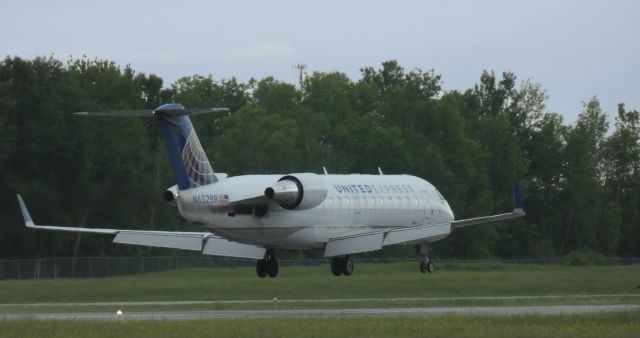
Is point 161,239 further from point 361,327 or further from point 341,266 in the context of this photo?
point 361,327

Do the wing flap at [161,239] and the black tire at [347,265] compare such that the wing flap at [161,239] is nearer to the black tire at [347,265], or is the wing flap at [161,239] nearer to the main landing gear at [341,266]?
the main landing gear at [341,266]

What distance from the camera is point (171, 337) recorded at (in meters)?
36.6

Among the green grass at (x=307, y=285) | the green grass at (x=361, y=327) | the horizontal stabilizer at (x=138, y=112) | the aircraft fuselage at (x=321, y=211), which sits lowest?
the green grass at (x=361, y=327)

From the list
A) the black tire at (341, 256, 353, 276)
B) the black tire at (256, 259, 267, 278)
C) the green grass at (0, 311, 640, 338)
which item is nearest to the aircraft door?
the black tire at (341, 256, 353, 276)

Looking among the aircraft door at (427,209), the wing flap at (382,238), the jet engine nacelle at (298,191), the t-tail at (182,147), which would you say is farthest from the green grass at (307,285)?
the t-tail at (182,147)

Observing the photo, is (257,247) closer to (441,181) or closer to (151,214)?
(151,214)

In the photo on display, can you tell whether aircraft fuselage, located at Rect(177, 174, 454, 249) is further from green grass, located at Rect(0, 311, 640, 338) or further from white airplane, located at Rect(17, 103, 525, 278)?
green grass, located at Rect(0, 311, 640, 338)

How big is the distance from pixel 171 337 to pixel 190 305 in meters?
19.3

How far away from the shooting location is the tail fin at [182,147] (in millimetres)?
51594

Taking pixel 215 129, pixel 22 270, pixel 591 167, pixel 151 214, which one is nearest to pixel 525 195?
pixel 591 167

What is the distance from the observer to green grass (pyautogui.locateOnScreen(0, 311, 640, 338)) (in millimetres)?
37312

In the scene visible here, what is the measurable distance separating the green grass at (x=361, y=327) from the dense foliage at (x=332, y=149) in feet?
51.2

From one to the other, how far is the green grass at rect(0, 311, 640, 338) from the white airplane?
8.29m

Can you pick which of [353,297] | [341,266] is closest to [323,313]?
[341,266]
